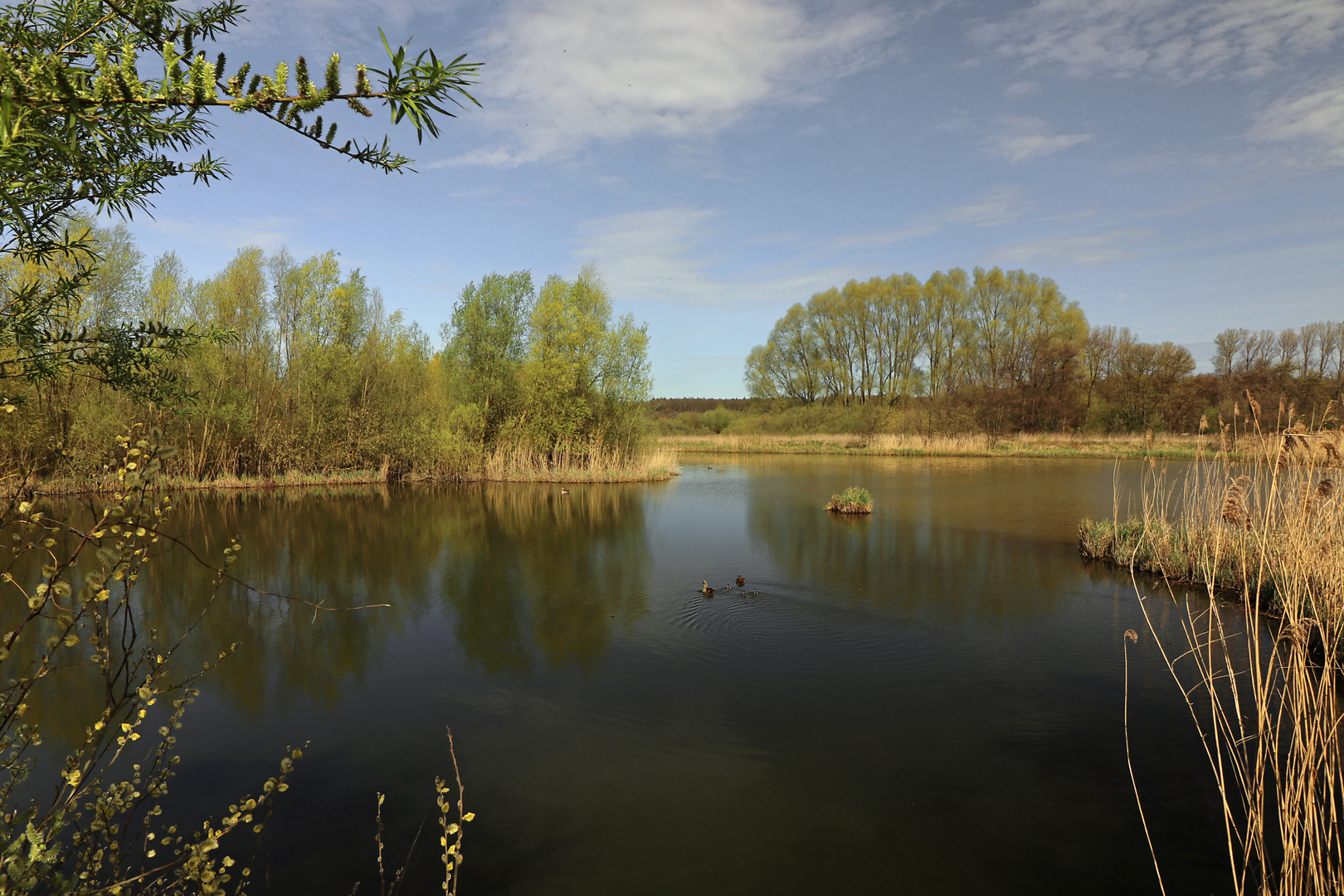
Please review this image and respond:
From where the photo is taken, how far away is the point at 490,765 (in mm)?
4242

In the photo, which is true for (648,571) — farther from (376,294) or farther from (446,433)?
(376,294)

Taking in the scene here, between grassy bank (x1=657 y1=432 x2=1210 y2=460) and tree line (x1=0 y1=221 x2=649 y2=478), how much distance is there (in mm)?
5732

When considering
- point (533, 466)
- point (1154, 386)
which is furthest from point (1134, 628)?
point (1154, 386)

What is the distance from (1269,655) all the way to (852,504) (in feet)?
26.6

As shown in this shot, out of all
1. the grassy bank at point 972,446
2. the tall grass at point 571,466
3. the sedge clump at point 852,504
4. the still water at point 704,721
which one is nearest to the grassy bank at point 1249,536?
the still water at point 704,721

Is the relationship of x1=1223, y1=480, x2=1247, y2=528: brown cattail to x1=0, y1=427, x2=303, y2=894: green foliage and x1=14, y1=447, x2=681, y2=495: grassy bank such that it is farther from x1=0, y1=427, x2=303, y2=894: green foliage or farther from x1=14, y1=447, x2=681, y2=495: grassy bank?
x1=14, y1=447, x2=681, y2=495: grassy bank

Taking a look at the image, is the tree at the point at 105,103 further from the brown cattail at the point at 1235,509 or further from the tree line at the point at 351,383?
the tree line at the point at 351,383

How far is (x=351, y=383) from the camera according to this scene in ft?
64.7

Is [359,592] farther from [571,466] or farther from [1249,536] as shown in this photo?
[571,466]

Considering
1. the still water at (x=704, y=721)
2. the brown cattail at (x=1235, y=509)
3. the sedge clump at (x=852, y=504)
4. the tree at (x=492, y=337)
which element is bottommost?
the still water at (x=704, y=721)

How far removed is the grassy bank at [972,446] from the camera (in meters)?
29.8

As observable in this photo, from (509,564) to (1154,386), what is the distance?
3748 centimetres

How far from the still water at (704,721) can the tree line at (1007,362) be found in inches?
1115

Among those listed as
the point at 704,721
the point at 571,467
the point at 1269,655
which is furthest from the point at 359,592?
the point at 571,467
